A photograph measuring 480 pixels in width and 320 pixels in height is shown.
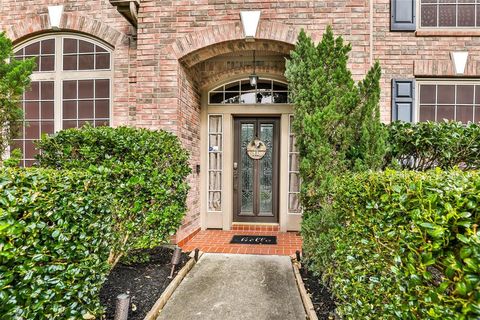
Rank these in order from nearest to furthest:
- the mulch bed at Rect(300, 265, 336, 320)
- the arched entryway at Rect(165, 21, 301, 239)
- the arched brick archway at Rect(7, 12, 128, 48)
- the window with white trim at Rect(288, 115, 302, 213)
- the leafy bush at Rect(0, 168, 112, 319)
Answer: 1. the leafy bush at Rect(0, 168, 112, 319)
2. the mulch bed at Rect(300, 265, 336, 320)
3. the arched brick archway at Rect(7, 12, 128, 48)
4. the arched entryway at Rect(165, 21, 301, 239)
5. the window with white trim at Rect(288, 115, 302, 213)

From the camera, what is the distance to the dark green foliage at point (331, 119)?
3.10 meters

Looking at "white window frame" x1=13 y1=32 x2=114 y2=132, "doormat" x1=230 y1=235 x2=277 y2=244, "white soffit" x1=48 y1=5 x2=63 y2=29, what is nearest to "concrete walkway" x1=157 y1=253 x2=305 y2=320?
"doormat" x1=230 y1=235 x2=277 y2=244

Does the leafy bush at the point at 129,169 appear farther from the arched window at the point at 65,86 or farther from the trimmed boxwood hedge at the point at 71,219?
the arched window at the point at 65,86

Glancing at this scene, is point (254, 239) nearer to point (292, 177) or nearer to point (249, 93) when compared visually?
point (292, 177)

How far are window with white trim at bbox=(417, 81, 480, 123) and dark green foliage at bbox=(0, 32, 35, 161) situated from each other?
5.65 metres

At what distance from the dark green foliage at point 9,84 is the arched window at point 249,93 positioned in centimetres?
278

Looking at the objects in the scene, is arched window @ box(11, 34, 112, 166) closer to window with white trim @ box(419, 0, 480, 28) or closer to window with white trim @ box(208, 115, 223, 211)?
window with white trim @ box(208, 115, 223, 211)

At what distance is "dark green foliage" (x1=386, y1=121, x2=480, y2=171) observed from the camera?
334 centimetres

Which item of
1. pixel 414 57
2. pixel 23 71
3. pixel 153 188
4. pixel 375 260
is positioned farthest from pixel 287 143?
pixel 23 71

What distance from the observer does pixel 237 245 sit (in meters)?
4.33

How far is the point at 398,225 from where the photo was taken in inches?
55.6

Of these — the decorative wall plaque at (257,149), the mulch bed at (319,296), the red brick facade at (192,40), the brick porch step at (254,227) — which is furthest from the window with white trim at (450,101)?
the mulch bed at (319,296)

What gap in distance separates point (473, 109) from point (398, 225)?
4508 mm

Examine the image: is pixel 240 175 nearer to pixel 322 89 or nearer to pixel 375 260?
pixel 322 89
